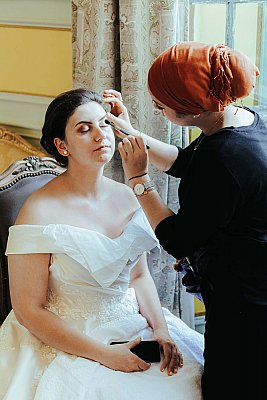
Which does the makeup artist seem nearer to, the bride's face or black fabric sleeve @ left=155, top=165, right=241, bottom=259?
black fabric sleeve @ left=155, top=165, right=241, bottom=259

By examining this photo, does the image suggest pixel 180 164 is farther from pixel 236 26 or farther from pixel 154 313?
pixel 236 26

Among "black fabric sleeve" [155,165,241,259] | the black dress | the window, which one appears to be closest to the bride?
the black dress

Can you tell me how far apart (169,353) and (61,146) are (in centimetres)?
59

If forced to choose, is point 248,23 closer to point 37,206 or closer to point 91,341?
point 37,206

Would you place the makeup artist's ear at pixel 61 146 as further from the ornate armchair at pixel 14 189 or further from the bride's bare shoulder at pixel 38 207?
the ornate armchair at pixel 14 189

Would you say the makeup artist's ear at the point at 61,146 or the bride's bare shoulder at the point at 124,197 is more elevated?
the makeup artist's ear at the point at 61,146

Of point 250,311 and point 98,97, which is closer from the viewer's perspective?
point 250,311

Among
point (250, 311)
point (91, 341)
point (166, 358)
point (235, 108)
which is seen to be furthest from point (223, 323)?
point (235, 108)

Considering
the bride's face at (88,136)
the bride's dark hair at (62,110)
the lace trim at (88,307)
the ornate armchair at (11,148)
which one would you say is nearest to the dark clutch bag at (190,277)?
the lace trim at (88,307)

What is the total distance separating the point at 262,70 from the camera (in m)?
2.65

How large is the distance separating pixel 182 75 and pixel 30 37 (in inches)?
55.0

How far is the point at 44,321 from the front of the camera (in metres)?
1.89

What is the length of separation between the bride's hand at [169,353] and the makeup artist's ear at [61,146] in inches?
20.8

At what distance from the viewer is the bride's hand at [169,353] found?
73.4 inches
